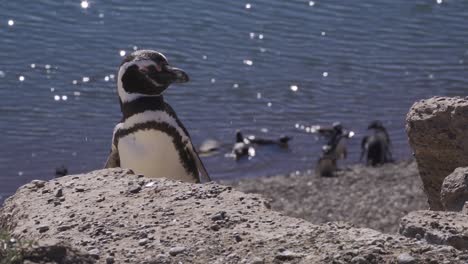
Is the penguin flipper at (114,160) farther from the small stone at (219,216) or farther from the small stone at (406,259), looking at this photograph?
the small stone at (406,259)

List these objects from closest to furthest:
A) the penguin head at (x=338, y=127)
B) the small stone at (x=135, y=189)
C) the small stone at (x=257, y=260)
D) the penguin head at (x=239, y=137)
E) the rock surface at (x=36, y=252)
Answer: the rock surface at (x=36, y=252)
the small stone at (x=257, y=260)
the small stone at (x=135, y=189)
the penguin head at (x=239, y=137)
the penguin head at (x=338, y=127)

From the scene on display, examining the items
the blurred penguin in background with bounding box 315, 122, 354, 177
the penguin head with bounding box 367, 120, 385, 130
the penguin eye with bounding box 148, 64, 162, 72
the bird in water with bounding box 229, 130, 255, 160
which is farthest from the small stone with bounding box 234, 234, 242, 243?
the penguin head with bounding box 367, 120, 385, 130

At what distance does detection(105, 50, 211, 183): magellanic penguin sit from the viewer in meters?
7.41

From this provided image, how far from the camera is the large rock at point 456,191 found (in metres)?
5.35

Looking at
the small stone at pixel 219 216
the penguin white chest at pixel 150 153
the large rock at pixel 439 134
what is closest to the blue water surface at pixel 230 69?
the penguin white chest at pixel 150 153

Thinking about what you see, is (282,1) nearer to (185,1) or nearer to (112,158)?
(185,1)

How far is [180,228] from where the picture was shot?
4.44m

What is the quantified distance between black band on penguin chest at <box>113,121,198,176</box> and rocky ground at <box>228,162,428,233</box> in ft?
19.9

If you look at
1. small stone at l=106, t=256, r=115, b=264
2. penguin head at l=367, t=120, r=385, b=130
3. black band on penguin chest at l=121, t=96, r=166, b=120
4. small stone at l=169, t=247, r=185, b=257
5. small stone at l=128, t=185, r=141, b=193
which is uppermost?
black band on penguin chest at l=121, t=96, r=166, b=120

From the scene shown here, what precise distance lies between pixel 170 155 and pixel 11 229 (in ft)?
8.90

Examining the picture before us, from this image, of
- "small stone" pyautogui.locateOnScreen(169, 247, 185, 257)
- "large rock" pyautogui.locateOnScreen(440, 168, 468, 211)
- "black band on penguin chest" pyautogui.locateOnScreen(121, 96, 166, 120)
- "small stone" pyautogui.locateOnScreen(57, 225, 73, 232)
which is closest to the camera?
"small stone" pyautogui.locateOnScreen(169, 247, 185, 257)

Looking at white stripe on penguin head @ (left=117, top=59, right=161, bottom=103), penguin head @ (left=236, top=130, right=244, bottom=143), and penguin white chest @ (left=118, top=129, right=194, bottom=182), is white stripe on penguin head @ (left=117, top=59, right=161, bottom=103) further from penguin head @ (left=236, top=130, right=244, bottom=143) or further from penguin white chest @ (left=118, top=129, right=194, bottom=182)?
penguin head @ (left=236, top=130, right=244, bottom=143)

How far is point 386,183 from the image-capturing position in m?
16.1

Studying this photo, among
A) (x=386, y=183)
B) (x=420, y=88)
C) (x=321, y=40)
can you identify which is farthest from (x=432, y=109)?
(x=321, y=40)
